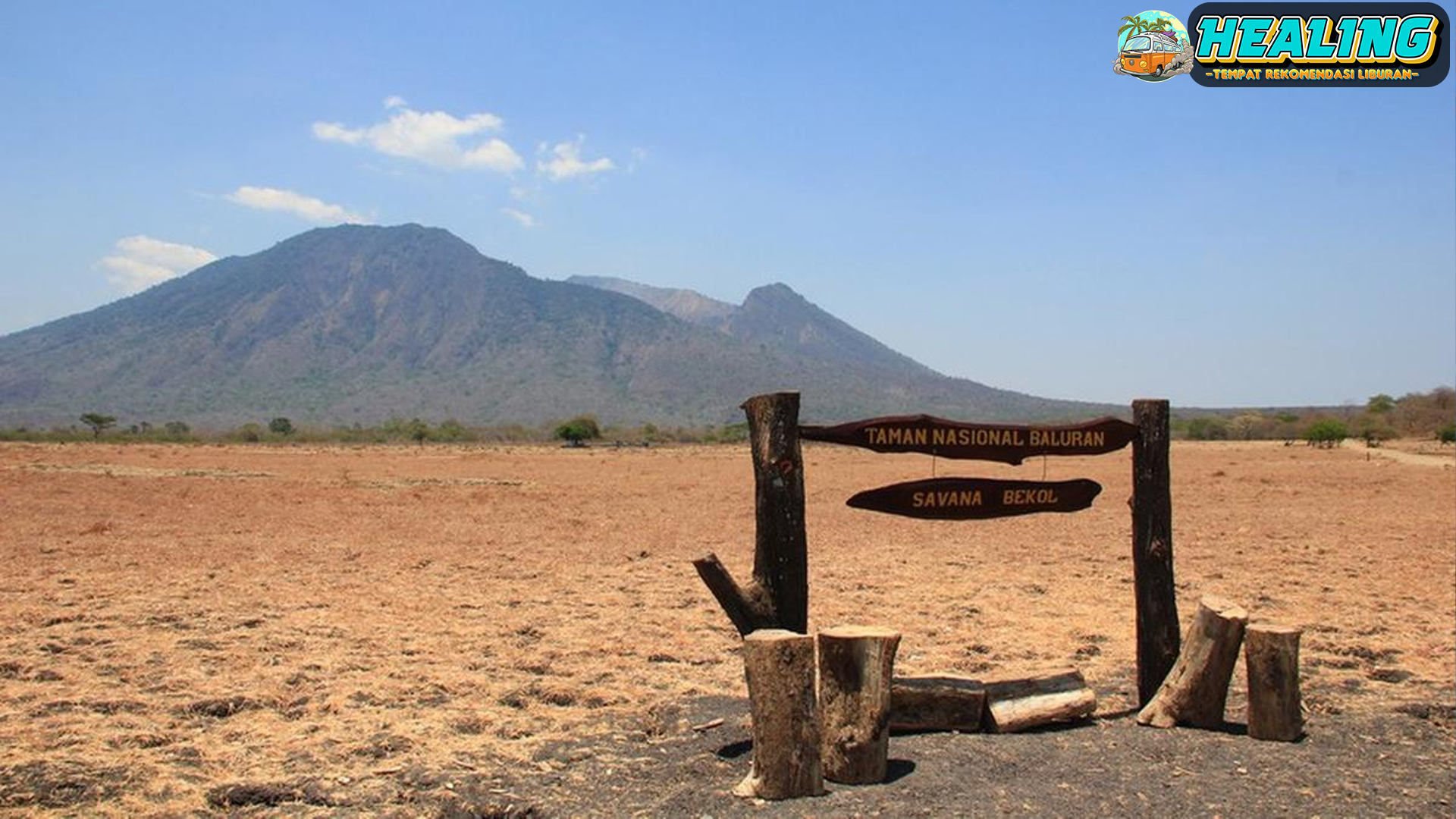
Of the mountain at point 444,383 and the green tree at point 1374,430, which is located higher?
the mountain at point 444,383

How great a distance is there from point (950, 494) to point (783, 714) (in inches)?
85.8

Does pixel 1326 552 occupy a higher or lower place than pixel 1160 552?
lower

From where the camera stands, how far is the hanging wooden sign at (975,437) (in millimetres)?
6789

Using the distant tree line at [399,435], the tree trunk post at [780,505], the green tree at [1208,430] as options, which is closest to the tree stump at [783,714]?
the tree trunk post at [780,505]

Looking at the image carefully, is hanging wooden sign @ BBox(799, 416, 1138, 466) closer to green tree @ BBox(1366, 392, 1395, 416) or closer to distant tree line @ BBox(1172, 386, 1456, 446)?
distant tree line @ BBox(1172, 386, 1456, 446)

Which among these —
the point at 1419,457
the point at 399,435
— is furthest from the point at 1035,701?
the point at 399,435

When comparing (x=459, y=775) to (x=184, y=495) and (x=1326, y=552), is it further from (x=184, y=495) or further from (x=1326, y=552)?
(x=184, y=495)

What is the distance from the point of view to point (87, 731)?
6.64 meters

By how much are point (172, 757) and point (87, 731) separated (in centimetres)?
79

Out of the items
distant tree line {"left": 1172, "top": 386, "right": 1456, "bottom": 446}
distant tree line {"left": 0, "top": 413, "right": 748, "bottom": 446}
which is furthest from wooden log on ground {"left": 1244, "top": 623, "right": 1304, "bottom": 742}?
distant tree line {"left": 0, "top": 413, "right": 748, "bottom": 446}

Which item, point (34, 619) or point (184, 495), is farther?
point (184, 495)

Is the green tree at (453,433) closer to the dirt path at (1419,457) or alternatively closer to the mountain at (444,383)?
the dirt path at (1419,457)

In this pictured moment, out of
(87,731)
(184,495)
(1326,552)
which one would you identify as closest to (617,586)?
(87,731)

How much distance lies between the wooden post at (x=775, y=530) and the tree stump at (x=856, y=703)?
0.71m
